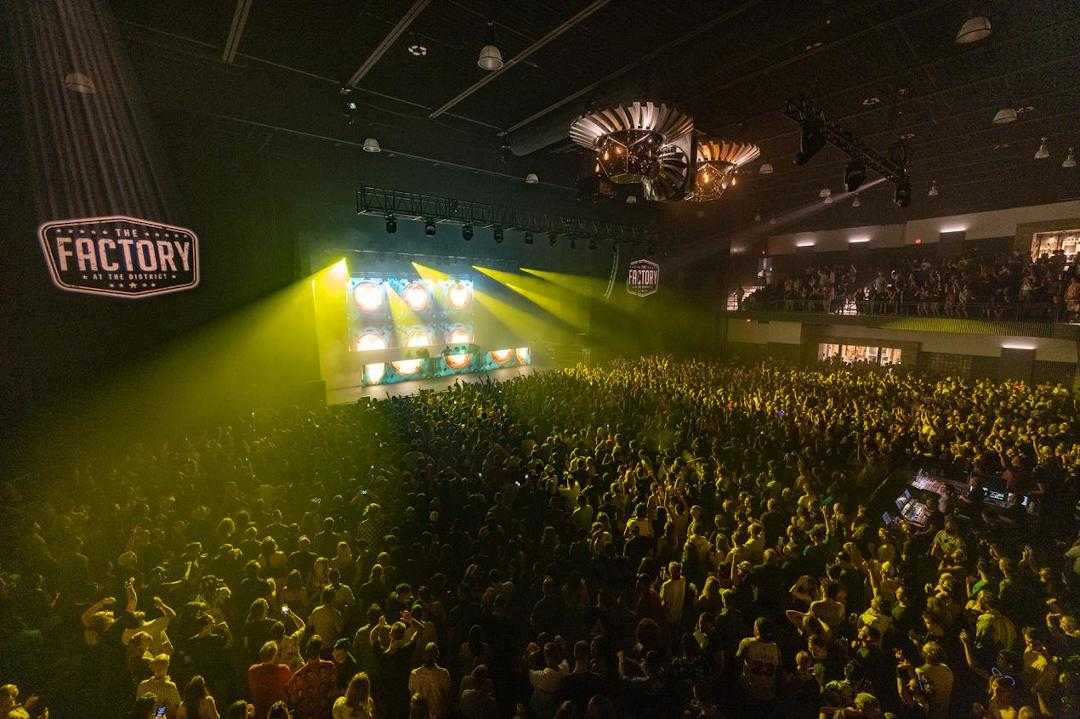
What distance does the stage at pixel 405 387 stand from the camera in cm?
1438

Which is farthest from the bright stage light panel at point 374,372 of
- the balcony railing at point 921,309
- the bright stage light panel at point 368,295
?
A: the balcony railing at point 921,309

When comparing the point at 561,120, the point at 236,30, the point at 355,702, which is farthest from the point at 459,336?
the point at 355,702

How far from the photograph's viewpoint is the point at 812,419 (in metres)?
9.48

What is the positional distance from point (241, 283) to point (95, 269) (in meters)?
2.63

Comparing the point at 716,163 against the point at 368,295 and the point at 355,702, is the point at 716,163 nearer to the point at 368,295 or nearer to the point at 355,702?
the point at 355,702

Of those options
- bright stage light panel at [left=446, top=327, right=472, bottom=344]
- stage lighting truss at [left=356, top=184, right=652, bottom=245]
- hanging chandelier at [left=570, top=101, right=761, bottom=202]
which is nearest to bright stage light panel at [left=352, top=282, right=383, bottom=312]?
stage lighting truss at [left=356, top=184, right=652, bottom=245]

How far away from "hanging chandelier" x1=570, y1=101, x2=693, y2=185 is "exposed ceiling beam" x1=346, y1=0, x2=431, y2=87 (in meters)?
3.31

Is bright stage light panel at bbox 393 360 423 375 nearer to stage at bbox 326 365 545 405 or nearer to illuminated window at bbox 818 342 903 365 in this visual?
stage at bbox 326 365 545 405

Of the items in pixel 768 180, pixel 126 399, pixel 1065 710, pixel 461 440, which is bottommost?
pixel 1065 710

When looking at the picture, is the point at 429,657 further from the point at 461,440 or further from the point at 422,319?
the point at 422,319

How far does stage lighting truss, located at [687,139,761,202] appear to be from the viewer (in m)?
5.81

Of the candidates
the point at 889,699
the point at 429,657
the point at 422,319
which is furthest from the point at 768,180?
the point at 429,657

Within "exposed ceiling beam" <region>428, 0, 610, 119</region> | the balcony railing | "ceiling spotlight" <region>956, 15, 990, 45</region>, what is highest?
"exposed ceiling beam" <region>428, 0, 610, 119</region>

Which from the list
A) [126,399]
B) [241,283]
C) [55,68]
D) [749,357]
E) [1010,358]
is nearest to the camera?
→ [55,68]
